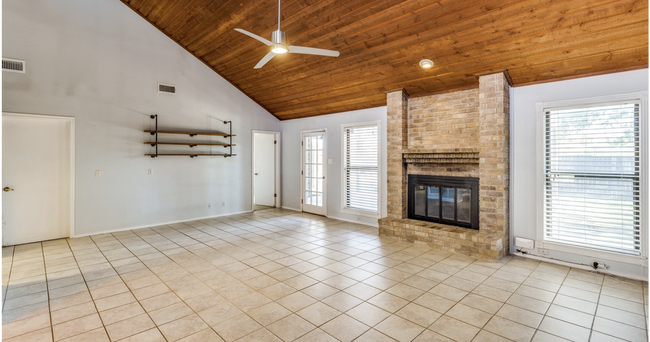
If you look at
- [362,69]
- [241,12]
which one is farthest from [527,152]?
[241,12]

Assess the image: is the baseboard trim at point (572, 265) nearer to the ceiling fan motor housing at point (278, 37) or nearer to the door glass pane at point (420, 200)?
the door glass pane at point (420, 200)

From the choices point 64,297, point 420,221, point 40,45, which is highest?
point 40,45

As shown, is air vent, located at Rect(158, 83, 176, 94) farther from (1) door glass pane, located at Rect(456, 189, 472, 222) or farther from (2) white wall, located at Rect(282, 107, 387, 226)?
(1) door glass pane, located at Rect(456, 189, 472, 222)

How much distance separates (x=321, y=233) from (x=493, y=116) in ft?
10.6

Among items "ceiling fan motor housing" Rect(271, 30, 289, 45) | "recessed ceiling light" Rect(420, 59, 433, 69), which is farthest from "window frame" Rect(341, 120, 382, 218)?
"ceiling fan motor housing" Rect(271, 30, 289, 45)

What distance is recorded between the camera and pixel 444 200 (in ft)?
16.4

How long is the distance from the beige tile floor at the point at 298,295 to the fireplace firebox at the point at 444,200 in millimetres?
720

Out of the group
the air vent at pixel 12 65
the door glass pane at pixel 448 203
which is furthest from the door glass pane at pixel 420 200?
the air vent at pixel 12 65

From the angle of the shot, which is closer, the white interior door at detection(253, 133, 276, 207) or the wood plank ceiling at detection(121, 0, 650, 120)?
the wood plank ceiling at detection(121, 0, 650, 120)

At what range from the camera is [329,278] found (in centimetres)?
351

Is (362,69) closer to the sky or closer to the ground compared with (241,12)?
closer to the ground

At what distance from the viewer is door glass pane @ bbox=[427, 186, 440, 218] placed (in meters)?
5.07

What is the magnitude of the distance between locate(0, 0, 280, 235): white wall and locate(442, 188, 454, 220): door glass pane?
15.0 feet

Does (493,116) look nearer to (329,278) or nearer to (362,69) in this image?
(362,69)
